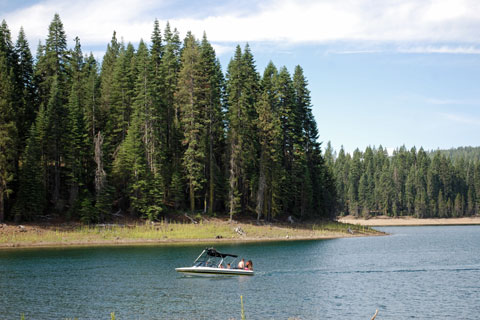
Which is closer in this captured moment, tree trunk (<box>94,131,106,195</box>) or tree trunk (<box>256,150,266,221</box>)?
tree trunk (<box>94,131,106,195</box>)

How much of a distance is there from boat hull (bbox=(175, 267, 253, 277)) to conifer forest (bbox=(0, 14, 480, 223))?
2574 centimetres

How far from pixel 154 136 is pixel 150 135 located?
58 centimetres

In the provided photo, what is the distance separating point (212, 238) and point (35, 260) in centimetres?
2385

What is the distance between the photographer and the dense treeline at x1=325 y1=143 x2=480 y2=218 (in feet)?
544

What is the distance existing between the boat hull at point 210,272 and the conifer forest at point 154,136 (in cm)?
2574

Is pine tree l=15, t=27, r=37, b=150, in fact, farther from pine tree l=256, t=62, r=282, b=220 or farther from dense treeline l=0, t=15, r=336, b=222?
pine tree l=256, t=62, r=282, b=220

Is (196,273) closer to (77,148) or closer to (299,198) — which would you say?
(77,148)

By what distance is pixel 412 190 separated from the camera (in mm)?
168500

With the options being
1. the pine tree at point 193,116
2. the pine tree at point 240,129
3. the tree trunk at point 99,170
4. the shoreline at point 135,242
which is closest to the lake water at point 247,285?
A: the shoreline at point 135,242

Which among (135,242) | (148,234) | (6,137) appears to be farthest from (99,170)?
(6,137)

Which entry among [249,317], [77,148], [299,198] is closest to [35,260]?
[77,148]

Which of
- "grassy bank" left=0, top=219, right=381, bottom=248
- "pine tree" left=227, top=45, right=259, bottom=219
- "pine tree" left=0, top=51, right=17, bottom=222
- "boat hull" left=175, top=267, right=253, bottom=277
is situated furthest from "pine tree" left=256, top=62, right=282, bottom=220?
"pine tree" left=0, top=51, right=17, bottom=222

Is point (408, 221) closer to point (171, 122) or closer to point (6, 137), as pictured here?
point (171, 122)

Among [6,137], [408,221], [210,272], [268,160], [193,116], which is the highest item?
[193,116]
